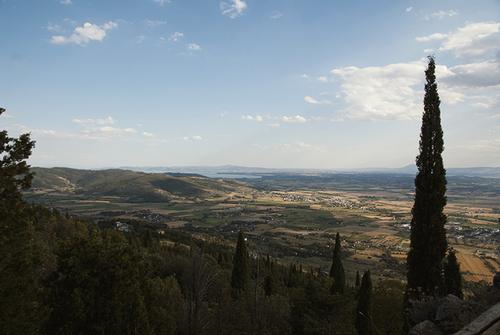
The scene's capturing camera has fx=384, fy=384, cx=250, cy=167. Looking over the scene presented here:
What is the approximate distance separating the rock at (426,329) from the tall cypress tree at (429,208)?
12.4m

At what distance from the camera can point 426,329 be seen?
1327cm

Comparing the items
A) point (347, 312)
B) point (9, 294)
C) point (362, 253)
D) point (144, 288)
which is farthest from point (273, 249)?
point (9, 294)

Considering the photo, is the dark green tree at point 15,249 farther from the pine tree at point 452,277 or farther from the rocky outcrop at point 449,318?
the pine tree at point 452,277

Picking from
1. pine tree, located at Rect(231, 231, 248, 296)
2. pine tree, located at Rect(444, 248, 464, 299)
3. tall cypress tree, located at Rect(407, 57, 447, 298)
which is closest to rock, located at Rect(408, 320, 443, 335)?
tall cypress tree, located at Rect(407, 57, 447, 298)

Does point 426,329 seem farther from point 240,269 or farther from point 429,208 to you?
point 240,269

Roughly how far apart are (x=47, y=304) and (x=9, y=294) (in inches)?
229

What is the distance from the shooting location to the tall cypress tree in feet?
85.6

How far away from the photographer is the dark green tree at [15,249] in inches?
751

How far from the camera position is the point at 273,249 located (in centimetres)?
14700

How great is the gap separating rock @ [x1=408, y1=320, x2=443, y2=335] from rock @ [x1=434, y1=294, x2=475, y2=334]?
0.74 feet

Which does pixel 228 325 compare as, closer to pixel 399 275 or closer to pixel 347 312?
pixel 347 312

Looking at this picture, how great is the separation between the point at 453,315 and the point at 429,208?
48.7ft

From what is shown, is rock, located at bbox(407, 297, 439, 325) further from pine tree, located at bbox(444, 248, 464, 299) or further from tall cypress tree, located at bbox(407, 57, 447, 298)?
pine tree, located at bbox(444, 248, 464, 299)

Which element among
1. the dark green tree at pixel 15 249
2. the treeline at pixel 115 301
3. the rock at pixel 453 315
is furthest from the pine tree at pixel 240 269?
the rock at pixel 453 315
